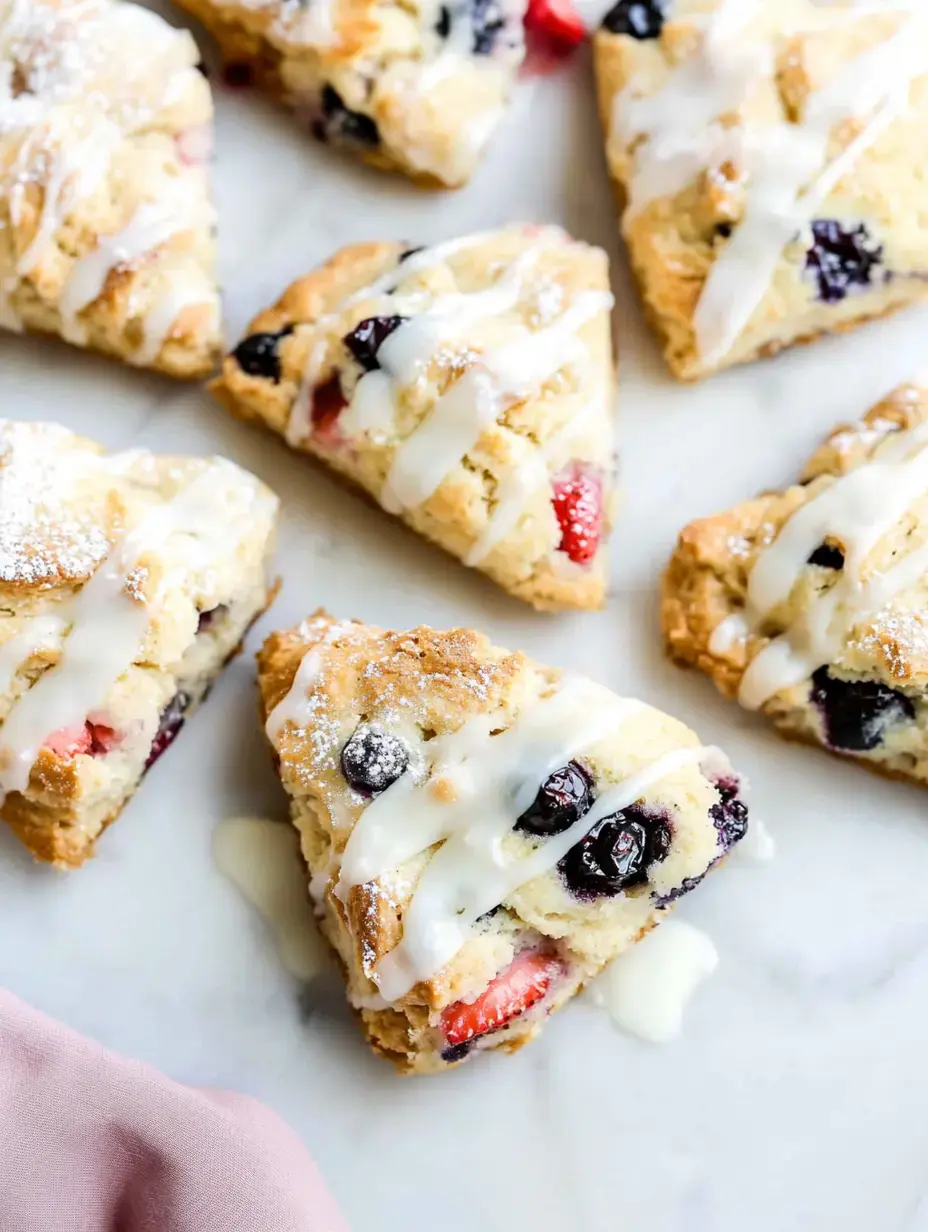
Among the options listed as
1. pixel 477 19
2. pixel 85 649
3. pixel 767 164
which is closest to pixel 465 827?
pixel 85 649

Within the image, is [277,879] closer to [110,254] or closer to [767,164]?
[110,254]

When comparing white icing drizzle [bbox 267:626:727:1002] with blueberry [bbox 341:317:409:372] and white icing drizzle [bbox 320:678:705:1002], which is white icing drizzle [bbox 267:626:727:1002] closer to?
white icing drizzle [bbox 320:678:705:1002]

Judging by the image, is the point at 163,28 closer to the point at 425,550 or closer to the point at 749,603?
the point at 425,550

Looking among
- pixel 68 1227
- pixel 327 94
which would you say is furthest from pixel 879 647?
pixel 68 1227

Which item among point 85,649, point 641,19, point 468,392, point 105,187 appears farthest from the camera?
point 641,19

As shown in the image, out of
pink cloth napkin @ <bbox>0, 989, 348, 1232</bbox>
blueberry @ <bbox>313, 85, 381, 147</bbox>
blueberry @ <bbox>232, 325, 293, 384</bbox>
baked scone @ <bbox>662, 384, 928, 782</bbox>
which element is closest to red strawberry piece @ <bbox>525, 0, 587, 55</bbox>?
blueberry @ <bbox>313, 85, 381, 147</bbox>

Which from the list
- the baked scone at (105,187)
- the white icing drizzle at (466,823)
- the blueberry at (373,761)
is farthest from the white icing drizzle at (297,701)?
the baked scone at (105,187)

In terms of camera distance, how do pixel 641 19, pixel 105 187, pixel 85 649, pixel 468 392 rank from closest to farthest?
pixel 85 649 → pixel 468 392 → pixel 105 187 → pixel 641 19
